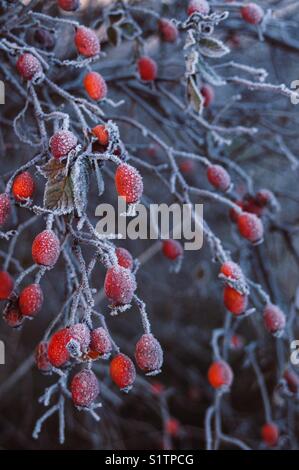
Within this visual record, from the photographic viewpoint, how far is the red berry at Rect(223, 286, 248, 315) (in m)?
1.12

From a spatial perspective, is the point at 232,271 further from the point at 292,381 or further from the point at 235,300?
the point at 292,381

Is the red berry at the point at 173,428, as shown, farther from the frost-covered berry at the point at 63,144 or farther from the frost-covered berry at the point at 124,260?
the frost-covered berry at the point at 63,144

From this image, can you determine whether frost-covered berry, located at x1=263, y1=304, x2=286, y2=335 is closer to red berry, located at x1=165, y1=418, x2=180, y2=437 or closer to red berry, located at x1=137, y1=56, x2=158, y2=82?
red berry, located at x1=137, y1=56, x2=158, y2=82

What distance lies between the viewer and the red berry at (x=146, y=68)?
1394 mm

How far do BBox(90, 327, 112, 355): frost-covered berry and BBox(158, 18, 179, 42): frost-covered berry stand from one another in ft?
2.92

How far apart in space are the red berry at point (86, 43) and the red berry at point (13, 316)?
20.3 inches

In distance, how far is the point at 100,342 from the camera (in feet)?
2.77

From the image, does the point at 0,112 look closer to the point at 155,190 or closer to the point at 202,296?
the point at 155,190

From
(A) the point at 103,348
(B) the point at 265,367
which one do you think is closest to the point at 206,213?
(B) the point at 265,367

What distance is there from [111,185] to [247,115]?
0.53 meters

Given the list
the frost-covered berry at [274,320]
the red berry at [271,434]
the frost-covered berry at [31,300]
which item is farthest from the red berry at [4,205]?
the red berry at [271,434]

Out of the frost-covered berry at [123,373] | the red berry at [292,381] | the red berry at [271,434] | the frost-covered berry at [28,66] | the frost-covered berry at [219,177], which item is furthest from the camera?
the red berry at [271,434]

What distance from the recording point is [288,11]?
174 cm

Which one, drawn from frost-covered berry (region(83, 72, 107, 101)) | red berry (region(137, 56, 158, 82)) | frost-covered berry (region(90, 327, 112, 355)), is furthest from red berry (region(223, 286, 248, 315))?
red berry (region(137, 56, 158, 82))
